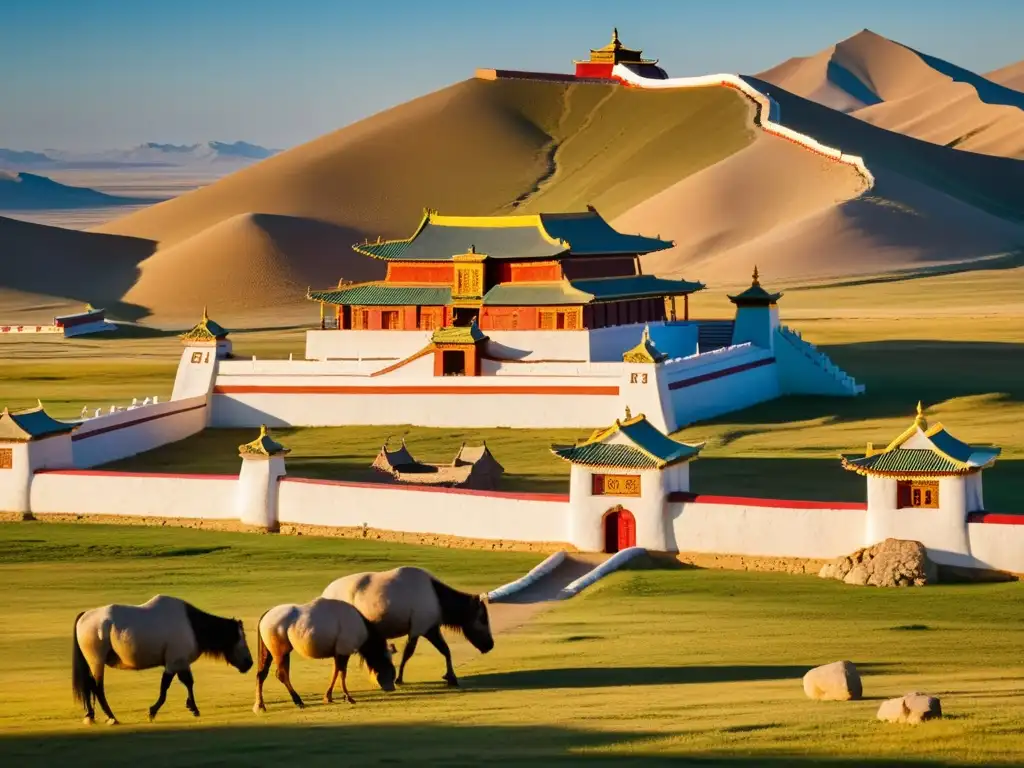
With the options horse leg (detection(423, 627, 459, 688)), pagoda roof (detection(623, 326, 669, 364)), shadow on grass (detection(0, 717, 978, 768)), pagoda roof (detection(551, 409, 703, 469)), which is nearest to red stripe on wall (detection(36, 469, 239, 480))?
pagoda roof (detection(551, 409, 703, 469))

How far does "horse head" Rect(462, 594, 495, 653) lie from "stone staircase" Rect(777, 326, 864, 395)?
1561 inches

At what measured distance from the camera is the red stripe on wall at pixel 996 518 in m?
35.6

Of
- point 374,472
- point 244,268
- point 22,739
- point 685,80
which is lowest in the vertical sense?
point 22,739

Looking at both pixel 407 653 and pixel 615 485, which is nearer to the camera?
pixel 407 653

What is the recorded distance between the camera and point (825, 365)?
67.4 m

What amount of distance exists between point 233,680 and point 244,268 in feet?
436

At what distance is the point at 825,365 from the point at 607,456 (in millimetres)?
29084

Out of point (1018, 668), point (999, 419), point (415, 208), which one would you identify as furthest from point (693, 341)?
point (415, 208)

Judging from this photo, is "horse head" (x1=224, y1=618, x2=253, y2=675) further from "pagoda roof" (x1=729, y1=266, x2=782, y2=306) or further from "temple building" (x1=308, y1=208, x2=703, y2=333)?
"pagoda roof" (x1=729, y1=266, x2=782, y2=306)

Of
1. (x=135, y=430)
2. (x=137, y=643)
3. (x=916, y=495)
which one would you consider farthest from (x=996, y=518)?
(x=135, y=430)

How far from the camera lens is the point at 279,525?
44062 millimetres

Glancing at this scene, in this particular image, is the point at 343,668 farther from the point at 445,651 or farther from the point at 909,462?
the point at 909,462

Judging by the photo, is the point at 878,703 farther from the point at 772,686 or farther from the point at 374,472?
the point at 374,472

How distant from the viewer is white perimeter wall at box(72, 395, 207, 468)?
53.5 metres
